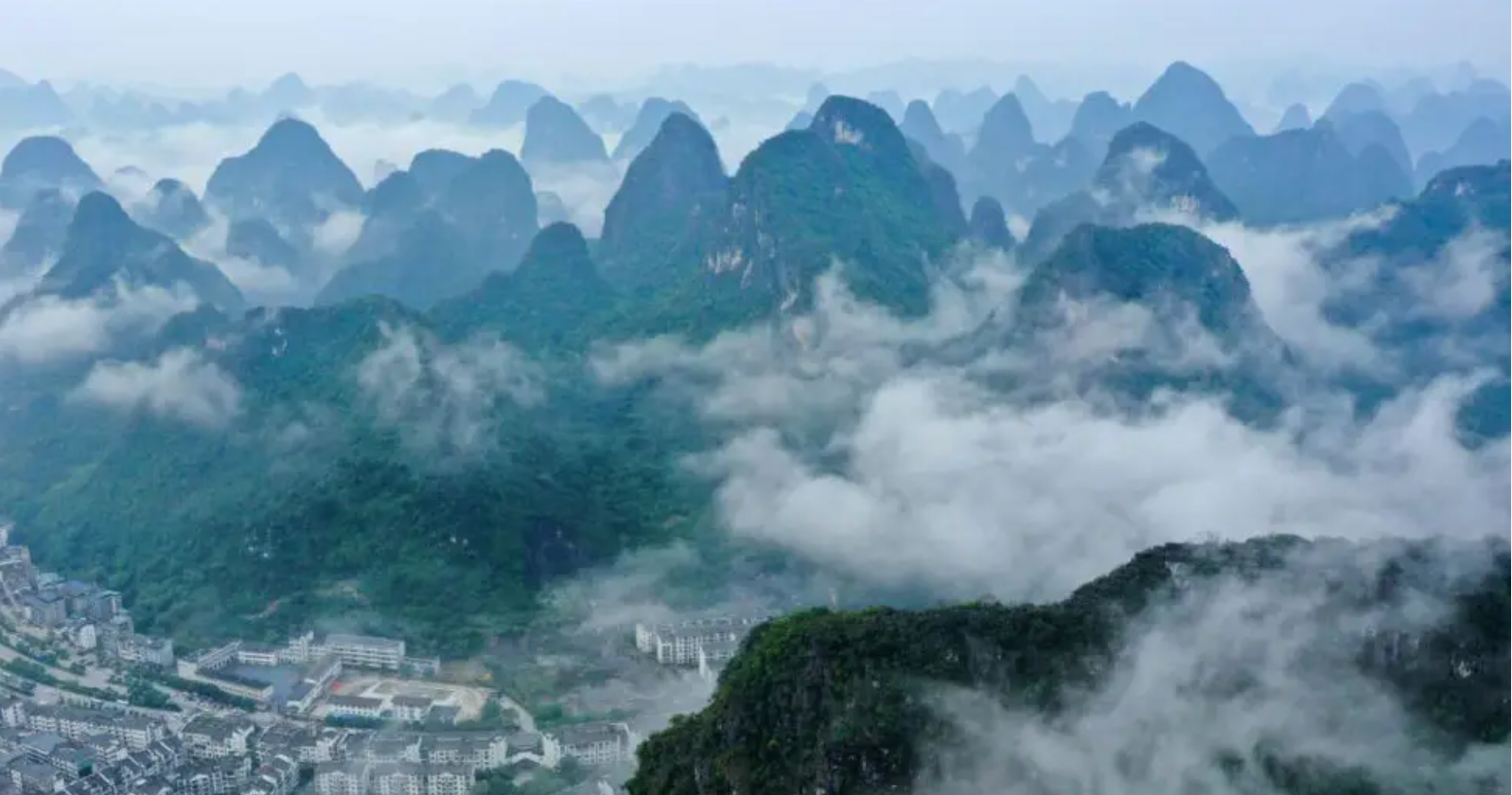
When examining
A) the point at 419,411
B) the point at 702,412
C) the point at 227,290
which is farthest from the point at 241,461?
the point at 227,290

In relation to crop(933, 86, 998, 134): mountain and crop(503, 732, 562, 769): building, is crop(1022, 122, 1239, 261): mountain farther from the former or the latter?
crop(933, 86, 998, 134): mountain

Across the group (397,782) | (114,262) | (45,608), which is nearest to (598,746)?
(397,782)

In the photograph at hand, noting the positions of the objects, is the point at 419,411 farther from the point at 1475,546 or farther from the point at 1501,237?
the point at 1501,237

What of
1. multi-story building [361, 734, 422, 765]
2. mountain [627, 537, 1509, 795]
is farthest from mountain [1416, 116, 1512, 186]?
multi-story building [361, 734, 422, 765]

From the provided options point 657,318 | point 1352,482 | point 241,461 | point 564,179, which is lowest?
point 1352,482

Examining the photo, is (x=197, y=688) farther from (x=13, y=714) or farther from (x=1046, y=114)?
(x=1046, y=114)
